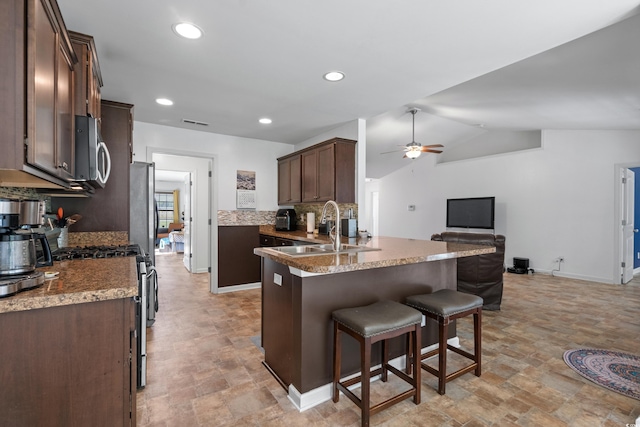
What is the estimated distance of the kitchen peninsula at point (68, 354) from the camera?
111 cm

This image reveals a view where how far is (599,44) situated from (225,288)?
5.00m

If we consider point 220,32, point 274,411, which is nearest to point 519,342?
point 274,411

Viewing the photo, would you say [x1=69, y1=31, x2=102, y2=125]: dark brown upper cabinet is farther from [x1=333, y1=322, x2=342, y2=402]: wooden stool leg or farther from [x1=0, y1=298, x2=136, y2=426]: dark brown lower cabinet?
[x1=333, y1=322, x2=342, y2=402]: wooden stool leg

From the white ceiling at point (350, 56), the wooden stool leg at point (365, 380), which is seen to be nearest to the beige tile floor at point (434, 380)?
the wooden stool leg at point (365, 380)

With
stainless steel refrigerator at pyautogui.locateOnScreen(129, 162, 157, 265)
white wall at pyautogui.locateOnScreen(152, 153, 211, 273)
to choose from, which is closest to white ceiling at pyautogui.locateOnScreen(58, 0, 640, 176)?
stainless steel refrigerator at pyautogui.locateOnScreen(129, 162, 157, 265)

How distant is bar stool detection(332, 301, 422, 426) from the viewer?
1661 mm

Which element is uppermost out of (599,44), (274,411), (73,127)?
(599,44)

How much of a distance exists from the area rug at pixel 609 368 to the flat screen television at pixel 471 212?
426 cm

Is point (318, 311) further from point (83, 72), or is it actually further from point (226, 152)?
point (226, 152)

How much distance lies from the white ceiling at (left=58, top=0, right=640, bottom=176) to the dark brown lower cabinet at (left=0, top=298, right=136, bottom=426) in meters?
1.73

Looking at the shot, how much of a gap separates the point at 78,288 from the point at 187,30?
173cm

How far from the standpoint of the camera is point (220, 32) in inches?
81.3

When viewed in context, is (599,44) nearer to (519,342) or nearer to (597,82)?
(597,82)

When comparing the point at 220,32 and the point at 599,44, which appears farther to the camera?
the point at 599,44
